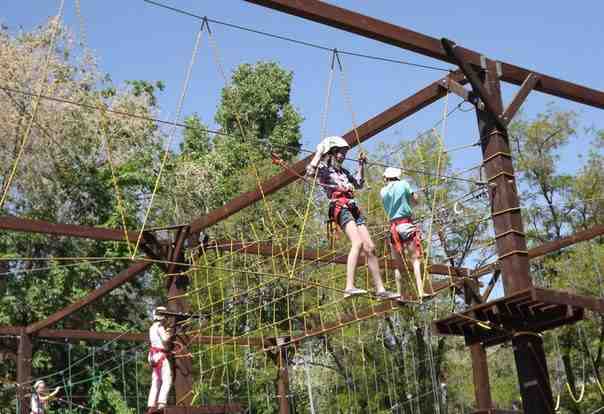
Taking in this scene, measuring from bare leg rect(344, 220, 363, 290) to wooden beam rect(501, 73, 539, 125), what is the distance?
1.70 metres

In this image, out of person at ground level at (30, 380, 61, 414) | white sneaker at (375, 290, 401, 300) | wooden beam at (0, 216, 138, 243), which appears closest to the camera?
white sneaker at (375, 290, 401, 300)

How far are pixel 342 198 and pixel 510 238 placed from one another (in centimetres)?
147

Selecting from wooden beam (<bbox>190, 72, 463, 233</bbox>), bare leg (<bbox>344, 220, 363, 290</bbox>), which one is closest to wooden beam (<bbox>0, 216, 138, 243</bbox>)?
wooden beam (<bbox>190, 72, 463, 233</bbox>)

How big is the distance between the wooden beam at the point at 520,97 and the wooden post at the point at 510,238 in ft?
0.24

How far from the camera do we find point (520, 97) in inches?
301

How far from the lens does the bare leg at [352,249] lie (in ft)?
22.5

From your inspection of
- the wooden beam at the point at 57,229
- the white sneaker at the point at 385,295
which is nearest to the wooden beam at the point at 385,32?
the white sneaker at the point at 385,295

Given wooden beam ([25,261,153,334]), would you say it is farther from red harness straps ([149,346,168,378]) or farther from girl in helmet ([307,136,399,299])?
girl in helmet ([307,136,399,299])

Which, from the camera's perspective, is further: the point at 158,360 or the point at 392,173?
the point at 158,360

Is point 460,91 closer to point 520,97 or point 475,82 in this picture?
point 475,82

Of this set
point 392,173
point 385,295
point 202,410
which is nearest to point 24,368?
point 202,410

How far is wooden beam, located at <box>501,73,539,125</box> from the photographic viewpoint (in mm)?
7391

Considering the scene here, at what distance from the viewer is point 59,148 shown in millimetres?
18516

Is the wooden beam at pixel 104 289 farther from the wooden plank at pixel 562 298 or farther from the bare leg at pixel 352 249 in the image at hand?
the wooden plank at pixel 562 298
